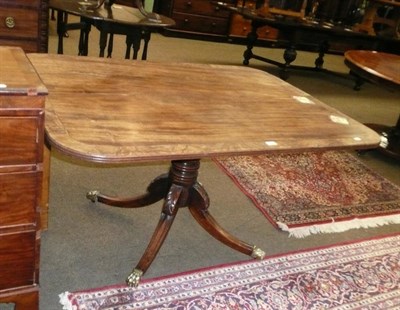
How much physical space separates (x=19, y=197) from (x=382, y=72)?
2364 mm

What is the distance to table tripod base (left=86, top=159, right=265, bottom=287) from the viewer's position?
1.55 m

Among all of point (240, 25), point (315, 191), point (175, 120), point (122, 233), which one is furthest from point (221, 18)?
point (175, 120)

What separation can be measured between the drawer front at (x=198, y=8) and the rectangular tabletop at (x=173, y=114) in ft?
14.3

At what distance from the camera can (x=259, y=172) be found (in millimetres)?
2510

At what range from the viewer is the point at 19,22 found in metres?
2.09

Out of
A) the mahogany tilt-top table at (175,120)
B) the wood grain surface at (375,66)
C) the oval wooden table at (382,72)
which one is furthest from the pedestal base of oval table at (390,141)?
the mahogany tilt-top table at (175,120)

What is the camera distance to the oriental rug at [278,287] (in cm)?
145

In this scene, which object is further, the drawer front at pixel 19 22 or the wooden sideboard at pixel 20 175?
the drawer front at pixel 19 22

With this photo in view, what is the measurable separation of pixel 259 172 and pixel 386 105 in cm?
268

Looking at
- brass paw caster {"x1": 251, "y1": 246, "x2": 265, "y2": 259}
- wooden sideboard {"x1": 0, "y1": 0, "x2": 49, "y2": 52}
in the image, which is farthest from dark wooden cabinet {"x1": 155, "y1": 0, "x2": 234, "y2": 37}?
brass paw caster {"x1": 251, "y1": 246, "x2": 265, "y2": 259}

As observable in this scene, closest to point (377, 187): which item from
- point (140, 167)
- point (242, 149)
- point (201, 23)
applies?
point (140, 167)

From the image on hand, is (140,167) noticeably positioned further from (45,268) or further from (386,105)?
(386,105)

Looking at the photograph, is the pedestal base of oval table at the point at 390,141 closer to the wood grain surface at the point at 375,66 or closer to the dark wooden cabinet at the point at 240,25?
the wood grain surface at the point at 375,66

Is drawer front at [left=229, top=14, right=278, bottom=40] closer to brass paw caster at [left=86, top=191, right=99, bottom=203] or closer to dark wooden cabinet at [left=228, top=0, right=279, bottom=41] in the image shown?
dark wooden cabinet at [left=228, top=0, right=279, bottom=41]
